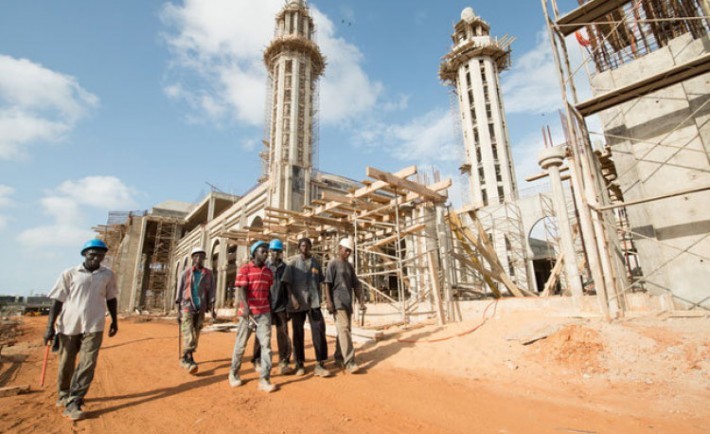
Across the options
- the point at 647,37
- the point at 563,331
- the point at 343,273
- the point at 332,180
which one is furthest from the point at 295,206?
the point at 647,37

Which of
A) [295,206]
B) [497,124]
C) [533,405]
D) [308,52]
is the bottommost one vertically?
[533,405]

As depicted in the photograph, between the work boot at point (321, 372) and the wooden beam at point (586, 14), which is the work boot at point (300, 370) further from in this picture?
the wooden beam at point (586, 14)

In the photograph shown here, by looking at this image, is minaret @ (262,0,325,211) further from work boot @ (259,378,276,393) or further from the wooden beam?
work boot @ (259,378,276,393)

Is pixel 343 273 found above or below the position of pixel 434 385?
above

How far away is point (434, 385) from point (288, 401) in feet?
5.99

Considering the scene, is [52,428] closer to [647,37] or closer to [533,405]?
[533,405]

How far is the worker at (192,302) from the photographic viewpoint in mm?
4938

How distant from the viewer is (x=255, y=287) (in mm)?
4312

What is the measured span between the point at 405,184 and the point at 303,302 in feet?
17.2

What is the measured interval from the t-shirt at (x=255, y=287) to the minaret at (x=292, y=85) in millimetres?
23106

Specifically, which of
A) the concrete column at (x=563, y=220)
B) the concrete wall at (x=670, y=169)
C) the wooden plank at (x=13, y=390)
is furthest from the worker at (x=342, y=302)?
the concrete wall at (x=670, y=169)

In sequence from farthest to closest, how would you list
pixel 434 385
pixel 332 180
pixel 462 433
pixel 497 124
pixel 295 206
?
pixel 497 124 → pixel 332 180 → pixel 295 206 → pixel 434 385 → pixel 462 433

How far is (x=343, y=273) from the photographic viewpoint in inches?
203

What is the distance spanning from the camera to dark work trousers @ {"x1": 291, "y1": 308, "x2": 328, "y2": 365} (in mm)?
4723
